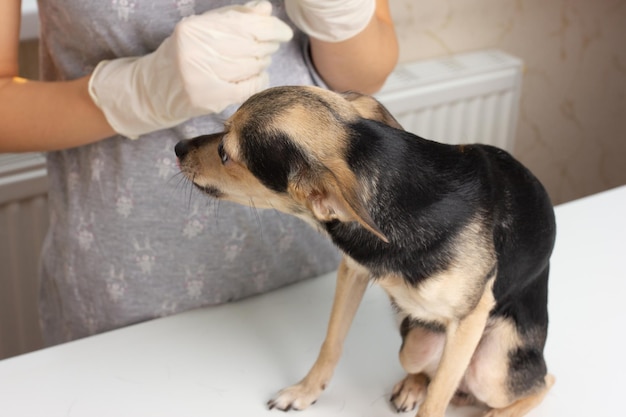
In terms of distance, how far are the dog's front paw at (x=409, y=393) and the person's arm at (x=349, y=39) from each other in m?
0.42

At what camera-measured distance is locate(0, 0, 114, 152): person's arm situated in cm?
105

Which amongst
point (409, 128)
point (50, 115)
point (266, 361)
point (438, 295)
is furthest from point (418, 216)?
point (409, 128)

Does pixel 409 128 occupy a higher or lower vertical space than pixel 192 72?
lower

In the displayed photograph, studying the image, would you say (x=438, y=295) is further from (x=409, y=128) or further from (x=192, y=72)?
(x=409, y=128)

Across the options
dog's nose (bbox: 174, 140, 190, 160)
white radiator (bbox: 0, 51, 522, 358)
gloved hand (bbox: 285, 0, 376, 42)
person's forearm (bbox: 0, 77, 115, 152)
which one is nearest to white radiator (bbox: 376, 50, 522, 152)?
white radiator (bbox: 0, 51, 522, 358)

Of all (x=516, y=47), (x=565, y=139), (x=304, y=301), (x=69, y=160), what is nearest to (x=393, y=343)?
(x=304, y=301)

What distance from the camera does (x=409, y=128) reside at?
185 cm

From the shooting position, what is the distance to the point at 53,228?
1.18m

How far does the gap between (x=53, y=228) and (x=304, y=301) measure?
Answer: 382mm

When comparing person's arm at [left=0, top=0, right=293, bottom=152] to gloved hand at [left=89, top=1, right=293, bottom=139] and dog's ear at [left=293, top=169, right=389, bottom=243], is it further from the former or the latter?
dog's ear at [left=293, top=169, right=389, bottom=243]

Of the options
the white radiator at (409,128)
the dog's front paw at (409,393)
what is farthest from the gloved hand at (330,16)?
the white radiator at (409,128)

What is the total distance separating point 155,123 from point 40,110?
165 mm

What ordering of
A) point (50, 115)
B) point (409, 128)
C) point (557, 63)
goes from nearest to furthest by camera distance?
point (50, 115) → point (409, 128) → point (557, 63)

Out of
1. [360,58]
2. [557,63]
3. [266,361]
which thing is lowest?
[557,63]
